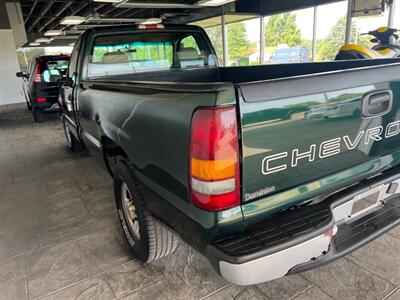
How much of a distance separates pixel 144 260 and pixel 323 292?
115 cm

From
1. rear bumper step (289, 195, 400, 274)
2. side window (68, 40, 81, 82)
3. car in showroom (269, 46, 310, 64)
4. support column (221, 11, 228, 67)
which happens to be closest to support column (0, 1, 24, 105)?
support column (221, 11, 228, 67)

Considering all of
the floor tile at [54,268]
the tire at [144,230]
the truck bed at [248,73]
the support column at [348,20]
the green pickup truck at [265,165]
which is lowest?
the floor tile at [54,268]

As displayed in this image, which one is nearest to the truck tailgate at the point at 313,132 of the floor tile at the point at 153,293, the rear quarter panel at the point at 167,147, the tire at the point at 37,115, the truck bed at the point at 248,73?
the rear quarter panel at the point at 167,147

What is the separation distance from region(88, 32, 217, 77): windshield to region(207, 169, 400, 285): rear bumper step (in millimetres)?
2402

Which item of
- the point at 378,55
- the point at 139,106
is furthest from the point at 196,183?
→ the point at 378,55

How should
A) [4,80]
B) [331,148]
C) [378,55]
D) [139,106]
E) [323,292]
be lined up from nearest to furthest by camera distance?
[331,148], [139,106], [323,292], [378,55], [4,80]

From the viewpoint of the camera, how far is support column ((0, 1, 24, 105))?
1248 cm

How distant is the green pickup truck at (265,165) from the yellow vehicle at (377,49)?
3.55m

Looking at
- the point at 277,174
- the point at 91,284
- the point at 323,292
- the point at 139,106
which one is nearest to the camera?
the point at 277,174

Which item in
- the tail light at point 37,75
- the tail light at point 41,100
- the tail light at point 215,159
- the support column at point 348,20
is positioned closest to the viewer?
the tail light at point 215,159

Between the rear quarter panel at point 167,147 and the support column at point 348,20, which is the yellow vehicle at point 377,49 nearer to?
the support column at point 348,20

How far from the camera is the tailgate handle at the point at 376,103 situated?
5.13 ft

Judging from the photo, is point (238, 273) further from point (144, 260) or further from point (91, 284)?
point (91, 284)

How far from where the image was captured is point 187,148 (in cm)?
131
